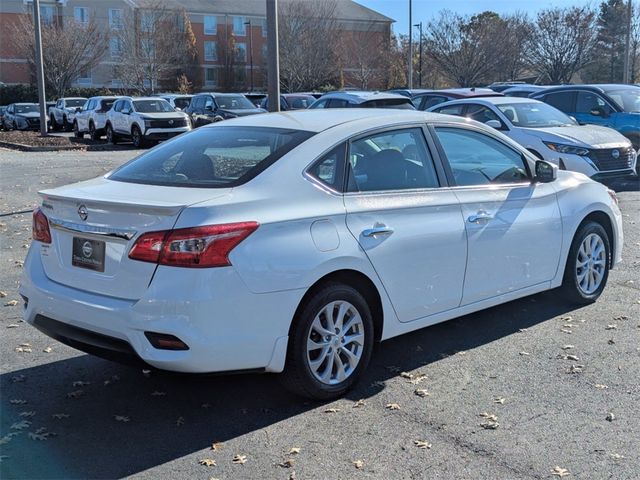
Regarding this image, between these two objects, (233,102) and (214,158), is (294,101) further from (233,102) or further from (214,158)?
(214,158)

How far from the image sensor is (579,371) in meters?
4.99

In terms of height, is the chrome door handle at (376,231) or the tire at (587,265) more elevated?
the chrome door handle at (376,231)

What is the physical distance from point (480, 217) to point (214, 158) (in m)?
1.90

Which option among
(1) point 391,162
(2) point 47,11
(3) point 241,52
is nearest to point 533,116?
(1) point 391,162

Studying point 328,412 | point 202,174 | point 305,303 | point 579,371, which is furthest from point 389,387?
point 202,174

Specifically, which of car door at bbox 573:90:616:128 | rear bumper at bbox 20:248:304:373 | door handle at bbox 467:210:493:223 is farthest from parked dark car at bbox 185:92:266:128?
rear bumper at bbox 20:248:304:373

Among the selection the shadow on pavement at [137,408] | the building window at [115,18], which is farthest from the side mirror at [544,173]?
the building window at [115,18]

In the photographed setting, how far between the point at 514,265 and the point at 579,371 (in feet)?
3.06

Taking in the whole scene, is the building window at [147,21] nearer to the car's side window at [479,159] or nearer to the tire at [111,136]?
the tire at [111,136]

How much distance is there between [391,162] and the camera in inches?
196

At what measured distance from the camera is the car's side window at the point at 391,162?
4.74m

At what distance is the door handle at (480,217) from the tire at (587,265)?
1.23 metres

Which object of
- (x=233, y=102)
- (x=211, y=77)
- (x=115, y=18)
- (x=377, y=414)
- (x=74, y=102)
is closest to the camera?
(x=377, y=414)

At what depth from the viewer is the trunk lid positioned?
3955 millimetres
